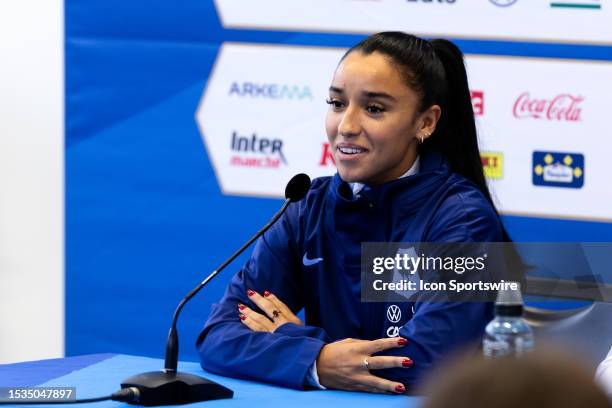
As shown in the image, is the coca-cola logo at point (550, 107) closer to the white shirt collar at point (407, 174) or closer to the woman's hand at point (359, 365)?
the white shirt collar at point (407, 174)

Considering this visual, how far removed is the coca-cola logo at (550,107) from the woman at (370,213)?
79 centimetres

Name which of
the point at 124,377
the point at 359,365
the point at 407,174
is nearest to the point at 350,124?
the point at 407,174

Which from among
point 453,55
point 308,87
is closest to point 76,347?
point 308,87

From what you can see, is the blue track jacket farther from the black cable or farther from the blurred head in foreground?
the blurred head in foreground

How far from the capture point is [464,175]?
2.50m

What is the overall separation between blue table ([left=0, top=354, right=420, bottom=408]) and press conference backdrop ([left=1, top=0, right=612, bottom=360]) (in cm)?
144

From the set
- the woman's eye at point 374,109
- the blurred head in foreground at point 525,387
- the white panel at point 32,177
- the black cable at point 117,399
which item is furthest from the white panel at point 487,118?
the blurred head in foreground at point 525,387

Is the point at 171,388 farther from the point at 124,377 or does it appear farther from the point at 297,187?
the point at 297,187

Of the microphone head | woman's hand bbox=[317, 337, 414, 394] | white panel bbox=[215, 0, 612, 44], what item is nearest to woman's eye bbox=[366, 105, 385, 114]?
the microphone head

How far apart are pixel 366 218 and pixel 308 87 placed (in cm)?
129

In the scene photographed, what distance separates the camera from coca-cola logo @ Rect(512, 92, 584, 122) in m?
3.20

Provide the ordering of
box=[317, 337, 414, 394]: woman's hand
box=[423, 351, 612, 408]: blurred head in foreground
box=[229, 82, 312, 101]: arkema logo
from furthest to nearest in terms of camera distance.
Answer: box=[229, 82, 312, 101]: arkema logo
box=[317, 337, 414, 394]: woman's hand
box=[423, 351, 612, 408]: blurred head in foreground

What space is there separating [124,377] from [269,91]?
1.75 meters

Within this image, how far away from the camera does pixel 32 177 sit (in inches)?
162
